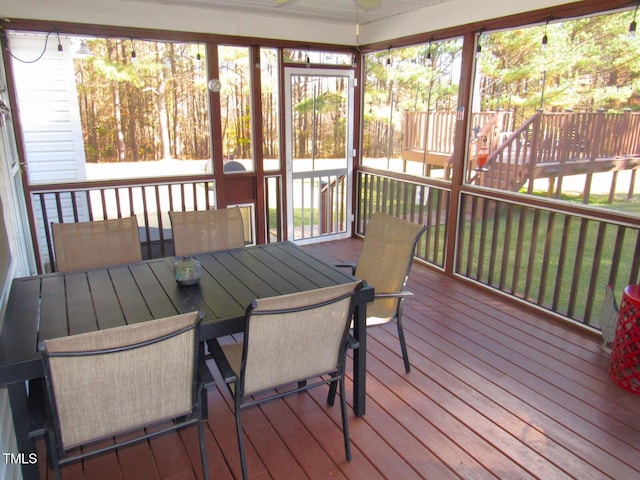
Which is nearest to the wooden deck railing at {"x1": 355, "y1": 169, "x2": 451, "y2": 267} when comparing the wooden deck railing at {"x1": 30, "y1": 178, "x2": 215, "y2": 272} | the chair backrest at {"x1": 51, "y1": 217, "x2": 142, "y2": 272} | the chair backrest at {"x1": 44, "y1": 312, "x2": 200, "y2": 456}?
the wooden deck railing at {"x1": 30, "y1": 178, "x2": 215, "y2": 272}

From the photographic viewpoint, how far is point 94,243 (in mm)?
2906

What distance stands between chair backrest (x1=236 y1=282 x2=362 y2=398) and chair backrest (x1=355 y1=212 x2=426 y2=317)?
0.84 meters

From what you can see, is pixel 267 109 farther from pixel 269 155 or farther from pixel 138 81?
pixel 138 81

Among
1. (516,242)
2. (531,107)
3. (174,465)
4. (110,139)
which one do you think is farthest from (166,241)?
(531,107)

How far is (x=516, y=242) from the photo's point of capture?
13.4 ft

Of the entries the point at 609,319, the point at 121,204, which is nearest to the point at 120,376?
the point at 609,319

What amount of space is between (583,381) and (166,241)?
13.2 ft

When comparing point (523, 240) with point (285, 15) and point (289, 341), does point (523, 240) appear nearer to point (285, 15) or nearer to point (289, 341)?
point (289, 341)

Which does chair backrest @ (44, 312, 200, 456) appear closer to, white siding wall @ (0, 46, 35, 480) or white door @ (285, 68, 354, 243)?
white siding wall @ (0, 46, 35, 480)

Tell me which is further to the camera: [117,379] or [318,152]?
[318,152]

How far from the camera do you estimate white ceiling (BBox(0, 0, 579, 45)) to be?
3814mm

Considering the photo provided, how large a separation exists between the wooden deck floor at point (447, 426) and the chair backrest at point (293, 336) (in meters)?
0.49

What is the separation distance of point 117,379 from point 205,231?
1740mm

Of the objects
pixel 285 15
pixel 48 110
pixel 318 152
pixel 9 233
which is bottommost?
pixel 9 233
